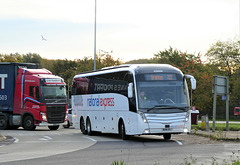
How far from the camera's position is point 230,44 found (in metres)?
79.8

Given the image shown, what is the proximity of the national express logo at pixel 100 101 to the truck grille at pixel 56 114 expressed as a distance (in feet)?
19.1

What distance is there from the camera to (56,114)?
32.5 m

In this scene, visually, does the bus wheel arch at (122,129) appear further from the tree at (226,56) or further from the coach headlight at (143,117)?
the tree at (226,56)

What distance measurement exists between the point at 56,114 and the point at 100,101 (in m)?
7.98

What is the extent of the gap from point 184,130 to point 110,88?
179 inches

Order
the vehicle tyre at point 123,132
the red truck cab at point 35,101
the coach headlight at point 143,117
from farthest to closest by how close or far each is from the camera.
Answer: the red truck cab at point 35,101 < the vehicle tyre at point 123,132 < the coach headlight at point 143,117

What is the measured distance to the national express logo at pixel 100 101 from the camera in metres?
23.8

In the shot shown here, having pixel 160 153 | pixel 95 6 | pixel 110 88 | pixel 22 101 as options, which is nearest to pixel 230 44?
pixel 95 6

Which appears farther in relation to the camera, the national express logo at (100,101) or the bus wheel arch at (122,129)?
the national express logo at (100,101)

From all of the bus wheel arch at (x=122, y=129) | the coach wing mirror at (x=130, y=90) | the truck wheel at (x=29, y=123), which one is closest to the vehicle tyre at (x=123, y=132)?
the bus wheel arch at (x=122, y=129)

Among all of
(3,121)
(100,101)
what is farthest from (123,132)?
(3,121)

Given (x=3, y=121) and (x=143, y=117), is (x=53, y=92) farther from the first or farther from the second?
(x=143, y=117)

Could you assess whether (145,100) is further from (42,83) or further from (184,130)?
(42,83)

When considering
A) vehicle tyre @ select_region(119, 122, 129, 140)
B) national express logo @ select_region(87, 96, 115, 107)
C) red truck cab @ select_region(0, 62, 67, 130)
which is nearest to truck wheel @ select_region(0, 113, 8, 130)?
red truck cab @ select_region(0, 62, 67, 130)
